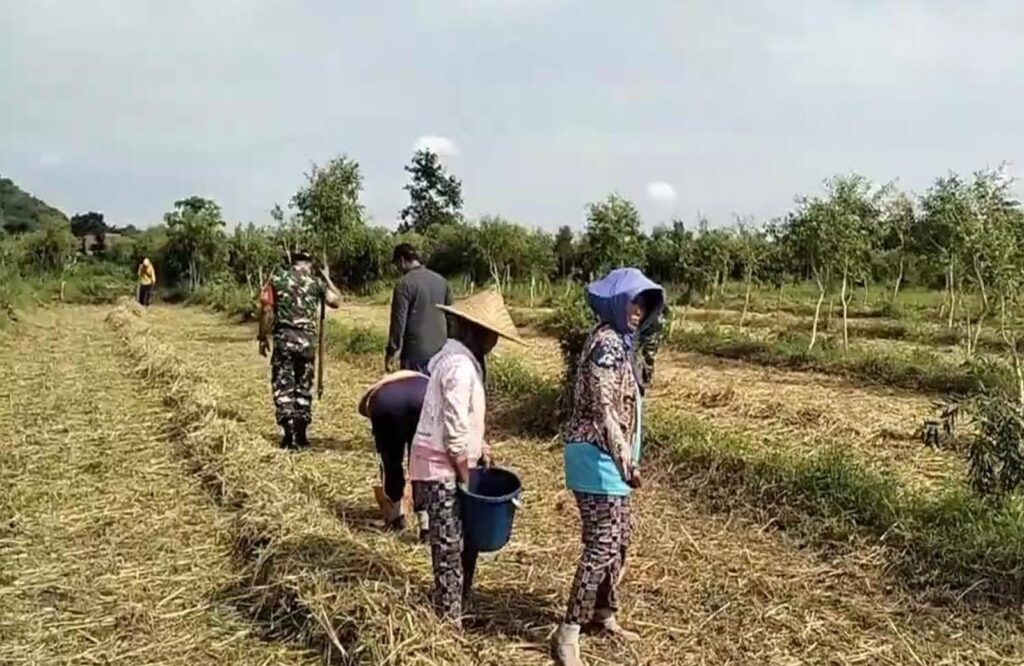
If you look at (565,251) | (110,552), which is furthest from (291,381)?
(565,251)

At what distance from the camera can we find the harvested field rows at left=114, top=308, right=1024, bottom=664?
176 inches

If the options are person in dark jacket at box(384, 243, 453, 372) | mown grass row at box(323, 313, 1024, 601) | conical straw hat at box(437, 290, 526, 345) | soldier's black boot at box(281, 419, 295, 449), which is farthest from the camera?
soldier's black boot at box(281, 419, 295, 449)

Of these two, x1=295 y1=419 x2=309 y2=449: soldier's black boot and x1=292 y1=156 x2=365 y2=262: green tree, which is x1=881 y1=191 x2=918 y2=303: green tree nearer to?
x1=292 y1=156 x2=365 y2=262: green tree

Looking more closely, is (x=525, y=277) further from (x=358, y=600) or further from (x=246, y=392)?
(x=358, y=600)

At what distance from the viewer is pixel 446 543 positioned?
4.54m

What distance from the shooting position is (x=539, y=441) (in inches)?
365

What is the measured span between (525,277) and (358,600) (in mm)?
33914

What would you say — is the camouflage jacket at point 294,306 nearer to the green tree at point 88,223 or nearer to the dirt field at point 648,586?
the dirt field at point 648,586

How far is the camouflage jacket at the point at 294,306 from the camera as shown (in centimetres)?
841

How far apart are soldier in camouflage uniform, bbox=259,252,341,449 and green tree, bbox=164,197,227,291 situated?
3397 cm

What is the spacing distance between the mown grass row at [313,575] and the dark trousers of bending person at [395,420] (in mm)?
387

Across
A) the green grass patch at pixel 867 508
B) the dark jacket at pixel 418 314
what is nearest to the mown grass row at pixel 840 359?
the green grass patch at pixel 867 508

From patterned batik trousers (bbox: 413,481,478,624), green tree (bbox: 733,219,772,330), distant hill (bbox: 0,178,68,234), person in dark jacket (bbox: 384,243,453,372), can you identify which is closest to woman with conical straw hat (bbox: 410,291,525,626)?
patterned batik trousers (bbox: 413,481,478,624)

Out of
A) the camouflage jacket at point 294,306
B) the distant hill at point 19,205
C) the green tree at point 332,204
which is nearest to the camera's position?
the camouflage jacket at point 294,306
